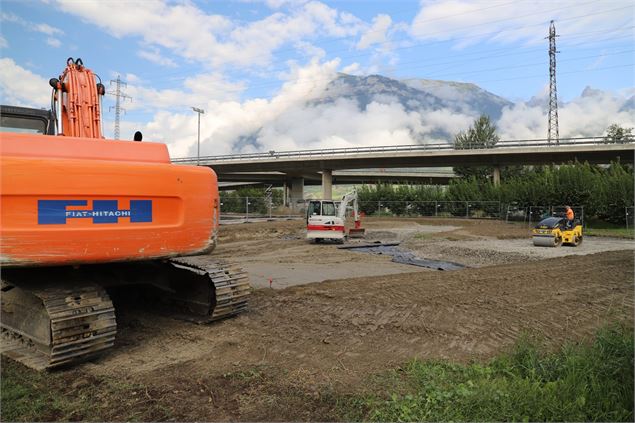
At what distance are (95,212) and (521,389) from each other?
4.09 meters

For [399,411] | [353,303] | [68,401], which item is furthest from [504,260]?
[68,401]

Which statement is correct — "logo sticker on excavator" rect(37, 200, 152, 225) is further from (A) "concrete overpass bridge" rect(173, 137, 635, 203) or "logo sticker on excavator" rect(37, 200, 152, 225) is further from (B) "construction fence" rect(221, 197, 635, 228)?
(A) "concrete overpass bridge" rect(173, 137, 635, 203)

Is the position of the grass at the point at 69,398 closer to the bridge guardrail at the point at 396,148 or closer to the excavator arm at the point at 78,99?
the excavator arm at the point at 78,99

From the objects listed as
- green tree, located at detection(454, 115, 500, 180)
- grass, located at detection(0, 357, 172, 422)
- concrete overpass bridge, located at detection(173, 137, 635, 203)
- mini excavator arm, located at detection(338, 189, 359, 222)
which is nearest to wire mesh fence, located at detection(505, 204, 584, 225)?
concrete overpass bridge, located at detection(173, 137, 635, 203)

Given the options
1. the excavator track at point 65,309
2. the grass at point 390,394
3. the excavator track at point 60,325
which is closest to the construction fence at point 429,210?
the grass at point 390,394

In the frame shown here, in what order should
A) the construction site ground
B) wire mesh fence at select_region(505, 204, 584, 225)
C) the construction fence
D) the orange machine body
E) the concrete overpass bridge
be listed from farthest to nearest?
1. the concrete overpass bridge
2. the construction fence
3. wire mesh fence at select_region(505, 204, 584, 225)
4. the orange machine body
5. the construction site ground

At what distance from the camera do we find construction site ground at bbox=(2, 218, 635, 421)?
3.98 m

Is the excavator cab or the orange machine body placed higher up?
the excavator cab

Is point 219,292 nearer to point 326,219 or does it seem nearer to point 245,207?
point 326,219

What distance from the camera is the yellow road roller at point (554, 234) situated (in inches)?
754

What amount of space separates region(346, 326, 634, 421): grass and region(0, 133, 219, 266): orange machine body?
8.42 feet

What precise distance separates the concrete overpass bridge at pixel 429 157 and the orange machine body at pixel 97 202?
4237 cm

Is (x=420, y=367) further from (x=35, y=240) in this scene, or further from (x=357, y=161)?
(x=357, y=161)

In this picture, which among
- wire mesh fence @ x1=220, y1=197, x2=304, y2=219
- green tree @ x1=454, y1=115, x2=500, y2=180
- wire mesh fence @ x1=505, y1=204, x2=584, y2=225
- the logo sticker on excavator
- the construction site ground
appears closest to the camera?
the construction site ground
